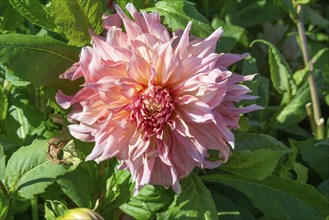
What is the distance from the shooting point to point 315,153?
146 centimetres

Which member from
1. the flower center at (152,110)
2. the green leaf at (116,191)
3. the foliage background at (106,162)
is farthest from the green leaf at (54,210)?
the flower center at (152,110)

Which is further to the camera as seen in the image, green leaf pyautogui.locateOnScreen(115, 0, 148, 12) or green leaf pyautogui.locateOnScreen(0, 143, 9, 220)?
green leaf pyautogui.locateOnScreen(115, 0, 148, 12)

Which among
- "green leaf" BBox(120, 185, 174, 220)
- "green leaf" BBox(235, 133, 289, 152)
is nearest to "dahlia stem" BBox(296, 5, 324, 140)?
"green leaf" BBox(235, 133, 289, 152)

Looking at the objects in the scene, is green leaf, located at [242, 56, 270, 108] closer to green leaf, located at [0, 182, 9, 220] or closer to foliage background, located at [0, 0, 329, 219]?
foliage background, located at [0, 0, 329, 219]

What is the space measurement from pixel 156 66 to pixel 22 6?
306mm

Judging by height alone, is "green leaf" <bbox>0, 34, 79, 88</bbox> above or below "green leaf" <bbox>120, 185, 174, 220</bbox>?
above

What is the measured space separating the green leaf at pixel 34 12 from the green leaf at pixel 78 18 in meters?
0.06

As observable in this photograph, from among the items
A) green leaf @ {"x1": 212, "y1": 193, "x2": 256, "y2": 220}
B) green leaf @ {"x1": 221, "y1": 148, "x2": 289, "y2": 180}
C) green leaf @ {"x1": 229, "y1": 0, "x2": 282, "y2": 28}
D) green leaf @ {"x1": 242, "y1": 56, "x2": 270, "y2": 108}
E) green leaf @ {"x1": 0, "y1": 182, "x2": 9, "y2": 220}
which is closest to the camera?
green leaf @ {"x1": 0, "y1": 182, "x2": 9, "y2": 220}

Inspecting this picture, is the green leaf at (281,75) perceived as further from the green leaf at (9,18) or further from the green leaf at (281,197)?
the green leaf at (9,18)

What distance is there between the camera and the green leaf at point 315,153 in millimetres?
1451

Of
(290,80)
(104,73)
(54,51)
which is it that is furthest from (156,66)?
(290,80)

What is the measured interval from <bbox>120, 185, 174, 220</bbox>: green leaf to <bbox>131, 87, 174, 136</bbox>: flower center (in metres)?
0.22

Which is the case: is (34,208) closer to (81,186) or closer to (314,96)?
(81,186)

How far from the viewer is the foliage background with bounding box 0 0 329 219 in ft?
3.60
